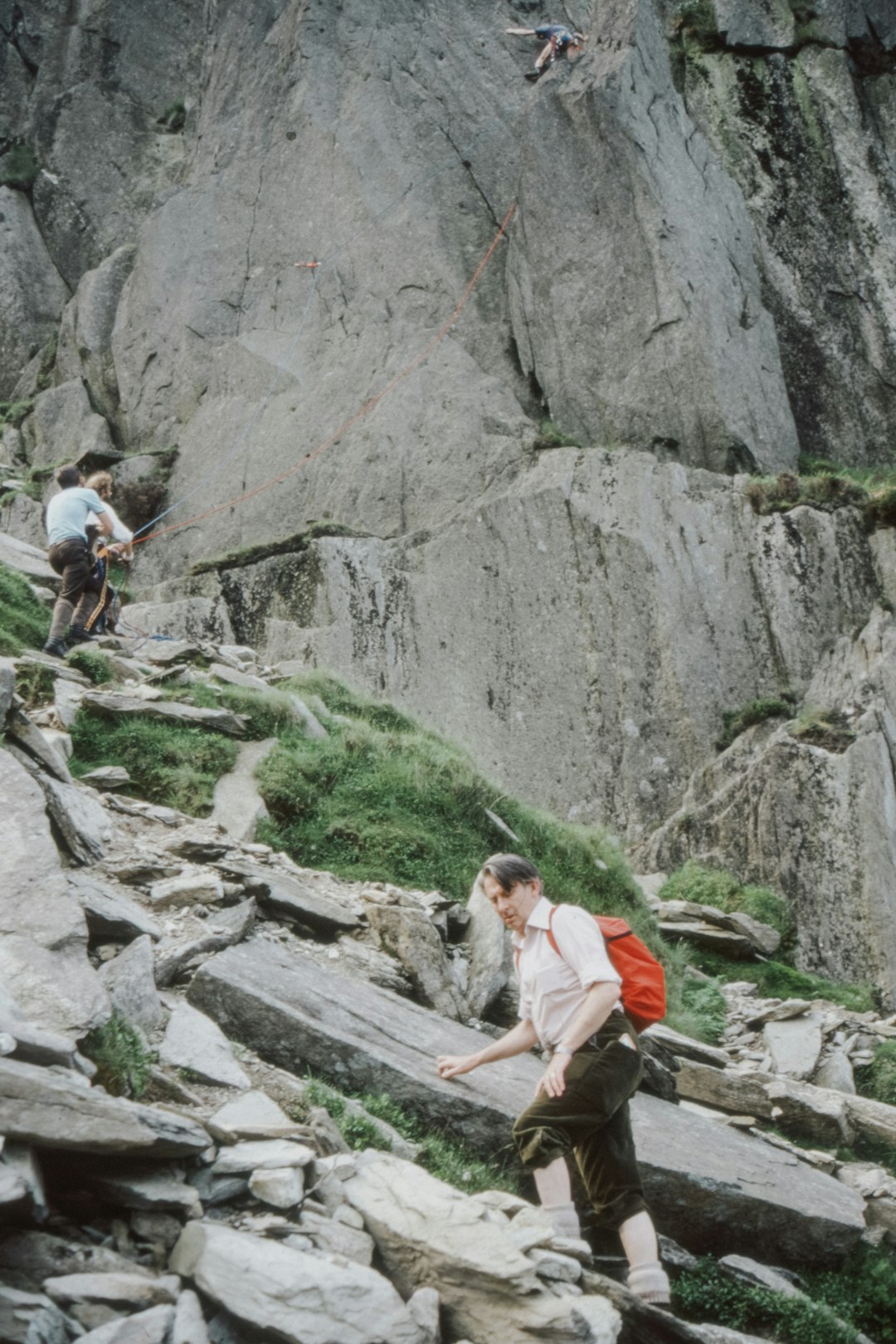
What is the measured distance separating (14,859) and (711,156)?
2515cm

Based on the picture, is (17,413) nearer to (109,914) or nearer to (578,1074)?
(109,914)

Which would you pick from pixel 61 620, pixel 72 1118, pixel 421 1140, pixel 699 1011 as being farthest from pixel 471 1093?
pixel 61 620

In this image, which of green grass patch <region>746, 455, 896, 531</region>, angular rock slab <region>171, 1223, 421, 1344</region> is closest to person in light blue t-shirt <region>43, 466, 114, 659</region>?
angular rock slab <region>171, 1223, 421, 1344</region>

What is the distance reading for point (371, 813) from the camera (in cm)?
1242

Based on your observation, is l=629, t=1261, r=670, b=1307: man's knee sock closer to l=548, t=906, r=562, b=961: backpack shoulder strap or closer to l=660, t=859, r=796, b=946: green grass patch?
l=548, t=906, r=562, b=961: backpack shoulder strap

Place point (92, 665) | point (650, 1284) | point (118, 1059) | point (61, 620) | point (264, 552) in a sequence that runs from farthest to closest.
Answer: point (264, 552)
point (61, 620)
point (92, 665)
point (118, 1059)
point (650, 1284)

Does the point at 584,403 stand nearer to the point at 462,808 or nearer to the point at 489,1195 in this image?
the point at 462,808

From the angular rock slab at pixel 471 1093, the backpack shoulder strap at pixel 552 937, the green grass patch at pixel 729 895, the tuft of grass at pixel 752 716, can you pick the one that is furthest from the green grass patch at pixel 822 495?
the backpack shoulder strap at pixel 552 937

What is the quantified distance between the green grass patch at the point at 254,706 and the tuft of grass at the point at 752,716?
29.3ft

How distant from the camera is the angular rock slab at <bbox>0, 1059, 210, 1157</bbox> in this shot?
4.63 meters

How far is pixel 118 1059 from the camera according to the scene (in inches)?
231

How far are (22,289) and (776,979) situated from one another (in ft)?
89.3

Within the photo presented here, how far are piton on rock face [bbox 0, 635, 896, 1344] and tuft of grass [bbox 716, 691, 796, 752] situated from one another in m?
8.38

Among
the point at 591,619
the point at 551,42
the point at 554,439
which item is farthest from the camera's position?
the point at 551,42
